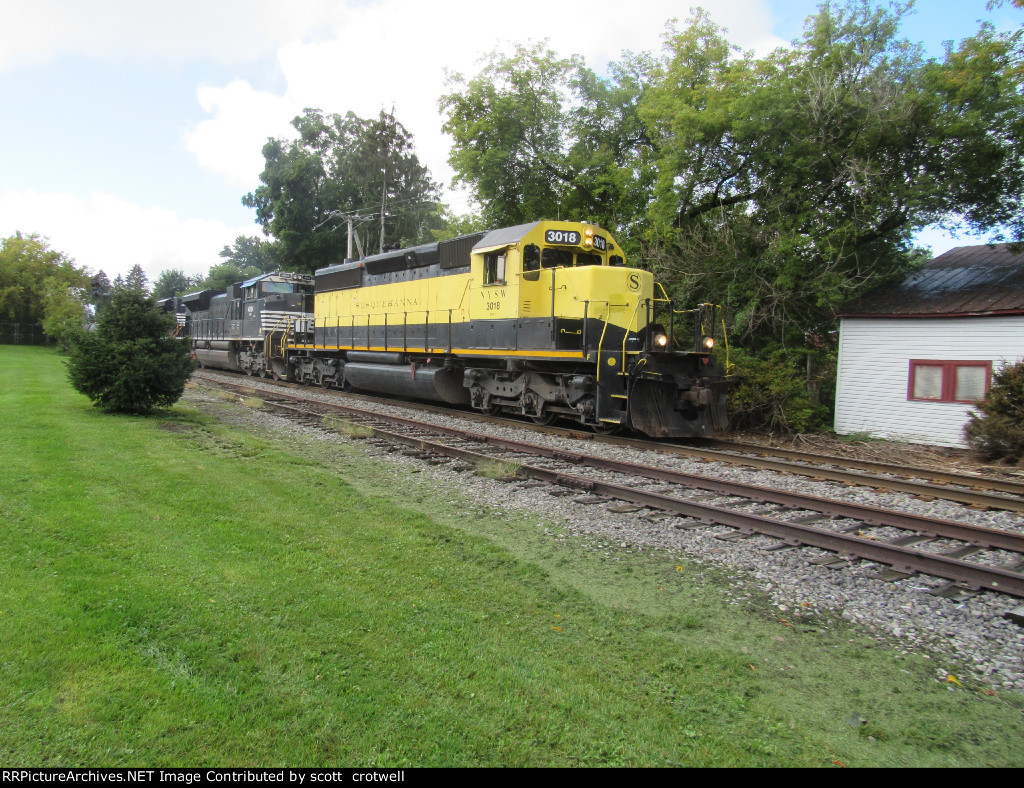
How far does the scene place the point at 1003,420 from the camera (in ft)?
34.4

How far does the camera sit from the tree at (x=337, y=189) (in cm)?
3956

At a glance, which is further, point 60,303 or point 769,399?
point 60,303

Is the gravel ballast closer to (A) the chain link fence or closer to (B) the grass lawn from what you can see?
(B) the grass lawn

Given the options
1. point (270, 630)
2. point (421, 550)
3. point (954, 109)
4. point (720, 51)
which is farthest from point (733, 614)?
point (720, 51)

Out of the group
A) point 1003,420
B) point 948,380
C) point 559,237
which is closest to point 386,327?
point 559,237

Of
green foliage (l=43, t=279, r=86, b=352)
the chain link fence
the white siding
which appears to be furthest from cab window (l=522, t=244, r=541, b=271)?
the chain link fence

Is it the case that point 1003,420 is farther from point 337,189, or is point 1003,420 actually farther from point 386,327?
point 337,189

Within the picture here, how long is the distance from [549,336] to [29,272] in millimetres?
45502

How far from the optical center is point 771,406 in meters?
13.2

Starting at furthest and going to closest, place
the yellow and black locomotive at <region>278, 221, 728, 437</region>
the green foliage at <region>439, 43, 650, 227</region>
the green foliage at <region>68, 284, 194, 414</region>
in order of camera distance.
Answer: the green foliage at <region>439, 43, 650, 227</region> → the green foliage at <region>68, 284, 194, 414</region> → the yellow and black locomotive at <region>278, 221, 728, 437</region>

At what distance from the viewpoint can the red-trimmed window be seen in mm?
12484

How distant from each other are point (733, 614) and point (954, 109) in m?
13.6

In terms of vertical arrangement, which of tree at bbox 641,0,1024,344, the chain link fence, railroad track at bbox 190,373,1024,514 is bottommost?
railroad track at bbox 190,373,1024,514

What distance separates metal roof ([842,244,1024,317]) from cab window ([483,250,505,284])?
8141 mm
